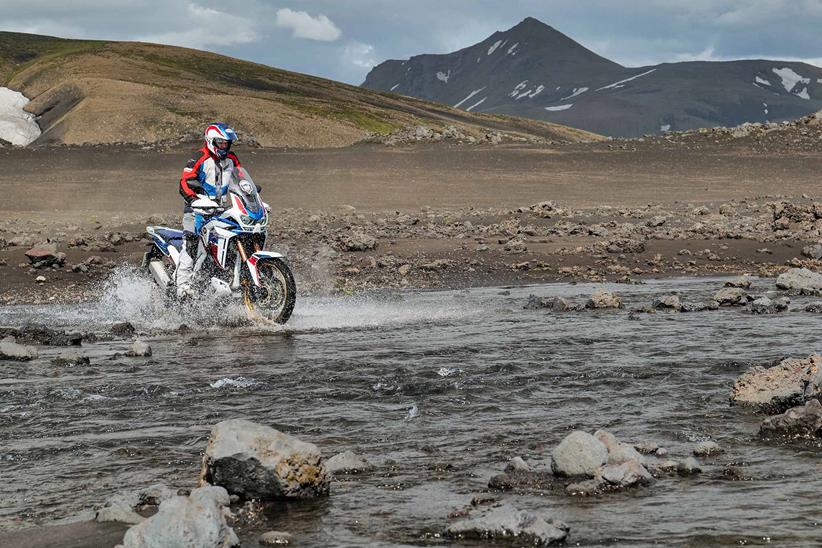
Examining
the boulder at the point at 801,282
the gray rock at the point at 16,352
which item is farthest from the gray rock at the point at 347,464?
the boulder at the point at 801,282

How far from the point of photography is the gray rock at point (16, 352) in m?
12.9

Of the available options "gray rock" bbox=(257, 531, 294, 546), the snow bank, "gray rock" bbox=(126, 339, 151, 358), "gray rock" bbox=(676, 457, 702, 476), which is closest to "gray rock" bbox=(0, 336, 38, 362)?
"gray rock" bbox=(126, 339, 151, 358)

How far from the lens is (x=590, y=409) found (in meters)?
9.38

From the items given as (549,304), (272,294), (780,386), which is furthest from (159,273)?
(780,386)

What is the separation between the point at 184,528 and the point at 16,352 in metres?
8.18

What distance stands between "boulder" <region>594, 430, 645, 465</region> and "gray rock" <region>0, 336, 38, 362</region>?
7848mm

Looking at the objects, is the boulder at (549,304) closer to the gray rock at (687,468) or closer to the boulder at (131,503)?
the gray rock at (687,468)

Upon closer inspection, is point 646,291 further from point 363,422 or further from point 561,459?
point 561,459

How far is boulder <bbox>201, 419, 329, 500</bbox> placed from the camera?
269 inches

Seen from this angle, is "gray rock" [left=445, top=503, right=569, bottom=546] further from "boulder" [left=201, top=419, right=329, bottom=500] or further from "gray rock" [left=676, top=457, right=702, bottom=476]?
"gray rock" [left=676, top=457, right=702, bottom=476]

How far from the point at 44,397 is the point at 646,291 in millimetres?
11314

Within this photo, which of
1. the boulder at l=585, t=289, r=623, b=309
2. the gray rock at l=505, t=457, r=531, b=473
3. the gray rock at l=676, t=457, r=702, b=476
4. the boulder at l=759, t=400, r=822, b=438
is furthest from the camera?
the boulder at l=585, t=289, r=623, b=309

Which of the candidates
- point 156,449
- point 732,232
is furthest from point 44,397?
point 732,232

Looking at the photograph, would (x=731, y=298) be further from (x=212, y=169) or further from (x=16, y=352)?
(x=16, y=352)
